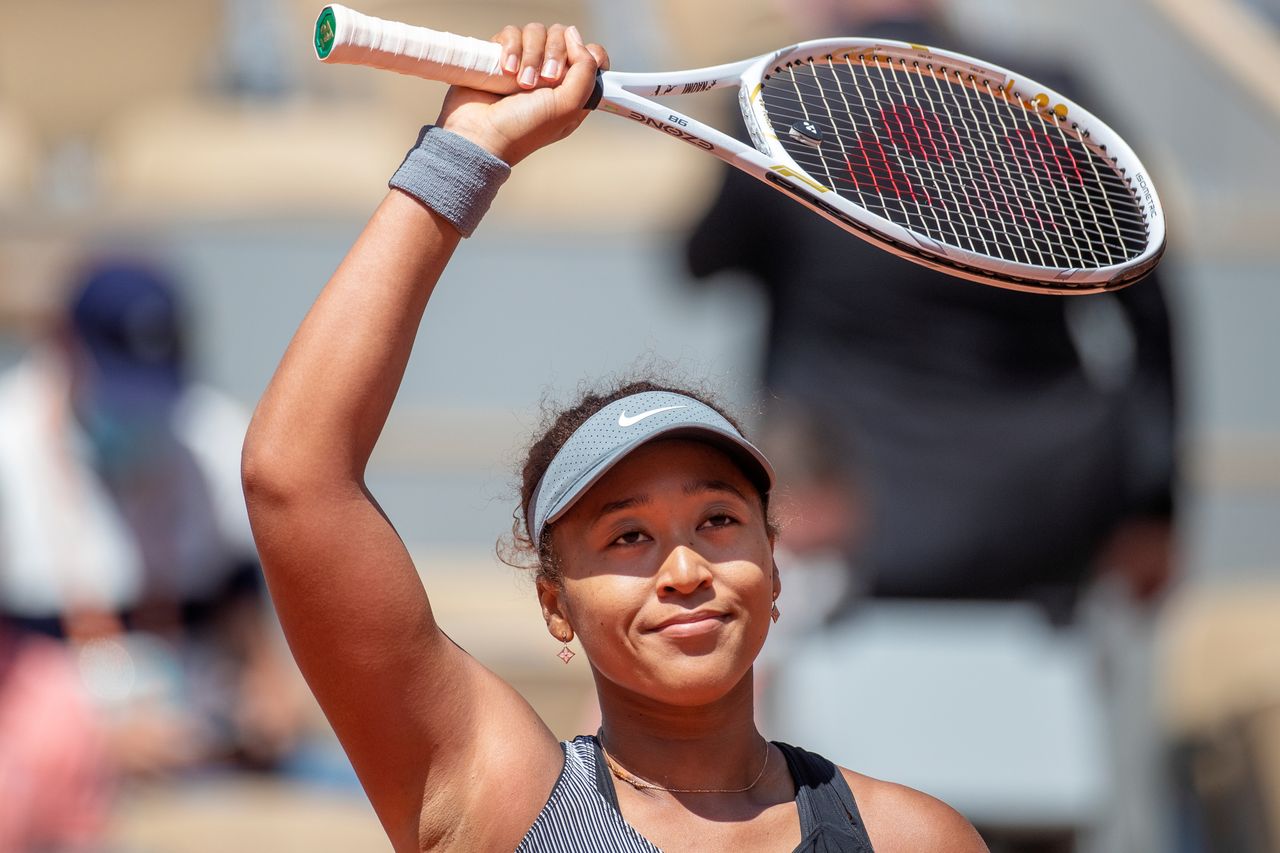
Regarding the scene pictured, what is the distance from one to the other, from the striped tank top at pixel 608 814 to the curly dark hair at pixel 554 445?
0.20 metres

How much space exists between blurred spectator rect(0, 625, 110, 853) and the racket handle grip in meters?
2.58

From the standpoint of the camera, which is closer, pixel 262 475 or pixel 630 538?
pixel 262 475

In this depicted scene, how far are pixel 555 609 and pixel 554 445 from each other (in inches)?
6.7

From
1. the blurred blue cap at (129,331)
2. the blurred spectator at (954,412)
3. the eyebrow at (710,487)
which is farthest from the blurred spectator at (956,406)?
the eyebrow at (710,487)

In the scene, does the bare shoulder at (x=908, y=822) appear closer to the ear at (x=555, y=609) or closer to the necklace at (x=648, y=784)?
the necklace at (x=648, y=784)

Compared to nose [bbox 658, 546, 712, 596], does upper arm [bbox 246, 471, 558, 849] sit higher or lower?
lower

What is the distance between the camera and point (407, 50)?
1.98 m

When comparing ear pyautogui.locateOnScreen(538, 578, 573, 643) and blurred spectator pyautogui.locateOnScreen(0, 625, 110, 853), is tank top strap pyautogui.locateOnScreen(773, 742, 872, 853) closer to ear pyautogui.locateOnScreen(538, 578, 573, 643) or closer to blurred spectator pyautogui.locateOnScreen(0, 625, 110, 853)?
ear pyautogui.locateOnScreen(538, 578, 573, 643)

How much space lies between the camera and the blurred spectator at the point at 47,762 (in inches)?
161

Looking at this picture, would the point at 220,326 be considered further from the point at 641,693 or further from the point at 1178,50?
the point at 641,693

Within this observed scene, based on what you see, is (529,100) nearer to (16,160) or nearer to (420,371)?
(420,371)

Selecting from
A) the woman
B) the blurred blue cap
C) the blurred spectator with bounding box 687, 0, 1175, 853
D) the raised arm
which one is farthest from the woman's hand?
the blurred blue cap

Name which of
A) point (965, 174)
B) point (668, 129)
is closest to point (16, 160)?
point (965, 174)

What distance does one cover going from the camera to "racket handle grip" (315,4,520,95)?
6.39 feet
